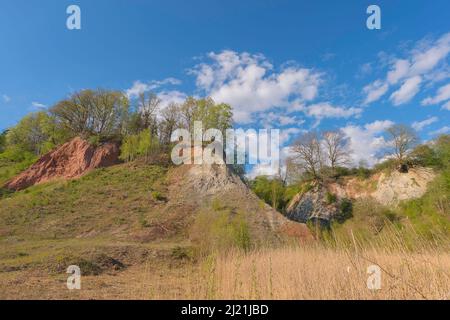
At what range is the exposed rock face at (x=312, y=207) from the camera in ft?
154

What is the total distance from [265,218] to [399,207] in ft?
73.7

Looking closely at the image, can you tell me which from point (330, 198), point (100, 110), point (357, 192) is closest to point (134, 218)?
point (100, 110)

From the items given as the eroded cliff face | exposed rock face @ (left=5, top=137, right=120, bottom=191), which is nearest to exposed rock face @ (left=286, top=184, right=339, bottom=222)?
the eroded cliff face

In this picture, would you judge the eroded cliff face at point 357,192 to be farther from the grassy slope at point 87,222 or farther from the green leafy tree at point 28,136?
the green leafy tree at point 28,136

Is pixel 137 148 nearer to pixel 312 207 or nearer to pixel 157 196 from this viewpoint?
pixel 157 196

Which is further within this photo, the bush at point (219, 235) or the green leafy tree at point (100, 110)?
the green leafy tree at point (100, 110)

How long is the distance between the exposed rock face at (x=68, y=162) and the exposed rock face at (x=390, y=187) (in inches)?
1343

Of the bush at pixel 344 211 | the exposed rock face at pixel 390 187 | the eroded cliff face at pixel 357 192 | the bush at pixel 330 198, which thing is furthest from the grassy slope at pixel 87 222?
the exposed rock face at pixel 390 187

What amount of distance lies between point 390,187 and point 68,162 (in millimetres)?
44115

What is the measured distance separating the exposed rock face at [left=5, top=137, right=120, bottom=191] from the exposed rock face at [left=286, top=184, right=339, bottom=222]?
27.8 metres

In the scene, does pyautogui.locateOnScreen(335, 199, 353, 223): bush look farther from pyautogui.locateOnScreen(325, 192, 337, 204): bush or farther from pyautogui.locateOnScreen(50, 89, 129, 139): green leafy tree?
pyautogui.locateOnScreen(50, 89, 129, 139): green leafy tree

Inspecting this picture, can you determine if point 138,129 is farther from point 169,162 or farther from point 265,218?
point 265,218
